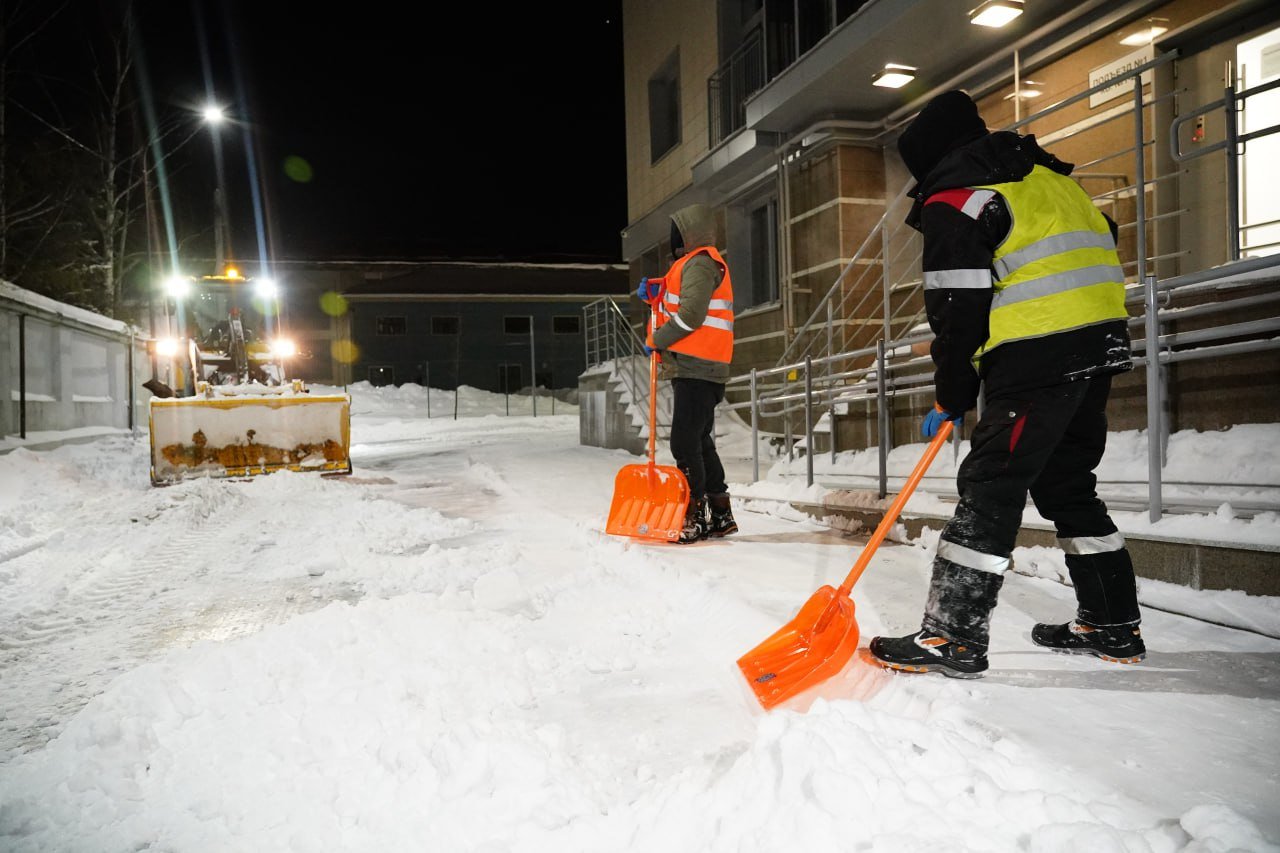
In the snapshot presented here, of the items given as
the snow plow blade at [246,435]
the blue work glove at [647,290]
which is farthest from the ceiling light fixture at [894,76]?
the snow plow blade at [246,435]

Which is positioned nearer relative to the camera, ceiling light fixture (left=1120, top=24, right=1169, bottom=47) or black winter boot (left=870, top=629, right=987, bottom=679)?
black winter boot (left=870, top=629, right=987, bottom=679)

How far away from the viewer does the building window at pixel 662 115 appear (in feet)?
53.1

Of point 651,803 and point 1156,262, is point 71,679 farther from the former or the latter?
point 1156,262

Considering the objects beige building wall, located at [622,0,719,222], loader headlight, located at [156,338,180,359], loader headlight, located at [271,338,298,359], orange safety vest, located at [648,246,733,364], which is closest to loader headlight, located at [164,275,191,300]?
loader headlight, located at [156,338,180,359]

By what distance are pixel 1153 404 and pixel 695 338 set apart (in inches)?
98.1

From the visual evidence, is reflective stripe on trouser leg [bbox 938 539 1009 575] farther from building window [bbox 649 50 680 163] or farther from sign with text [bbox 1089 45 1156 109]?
building window [bbox 649 50 680 163]

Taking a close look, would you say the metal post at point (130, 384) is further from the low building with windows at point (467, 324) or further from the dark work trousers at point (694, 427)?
the dark work trousers at point (694, 427)

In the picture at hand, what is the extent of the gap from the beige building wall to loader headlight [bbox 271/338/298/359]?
7596 millimetres

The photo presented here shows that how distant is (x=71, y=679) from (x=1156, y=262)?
803 cm

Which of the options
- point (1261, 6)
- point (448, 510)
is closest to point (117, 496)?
point (448, 510)

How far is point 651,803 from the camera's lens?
1.81m

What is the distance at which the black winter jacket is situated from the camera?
2.42 m

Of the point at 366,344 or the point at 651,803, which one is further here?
the point at 366,344

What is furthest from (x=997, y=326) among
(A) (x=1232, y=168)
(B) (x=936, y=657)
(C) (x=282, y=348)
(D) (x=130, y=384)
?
(D) (x=130, y=384)
